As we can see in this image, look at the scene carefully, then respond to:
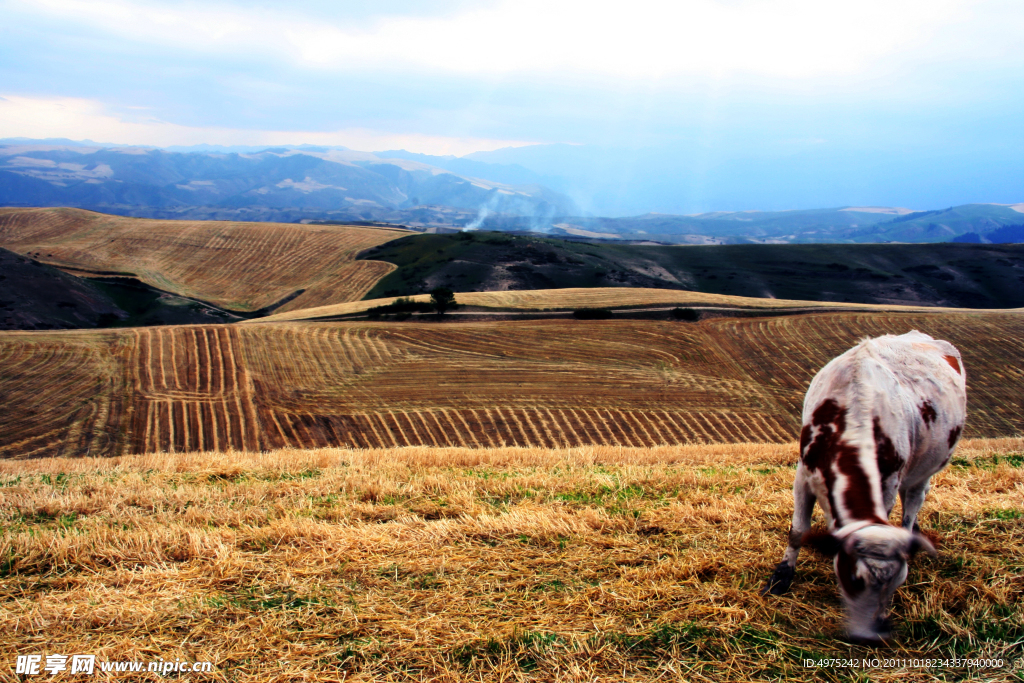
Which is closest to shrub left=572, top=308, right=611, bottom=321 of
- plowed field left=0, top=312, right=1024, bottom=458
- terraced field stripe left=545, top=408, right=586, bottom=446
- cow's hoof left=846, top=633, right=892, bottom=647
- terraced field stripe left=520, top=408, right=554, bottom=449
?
plowed field left=0, top=312, right=1024, bottom=458

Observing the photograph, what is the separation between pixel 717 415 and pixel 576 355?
12.7 m

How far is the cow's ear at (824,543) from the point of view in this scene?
4672mm

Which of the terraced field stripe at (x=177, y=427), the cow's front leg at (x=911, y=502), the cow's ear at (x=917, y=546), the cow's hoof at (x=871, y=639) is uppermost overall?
the cow's ear at (x=917, y=546)

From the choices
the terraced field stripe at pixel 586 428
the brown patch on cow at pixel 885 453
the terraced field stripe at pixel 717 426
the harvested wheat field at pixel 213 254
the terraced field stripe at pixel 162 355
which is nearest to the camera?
the brown patch on cow at pixel 885 453

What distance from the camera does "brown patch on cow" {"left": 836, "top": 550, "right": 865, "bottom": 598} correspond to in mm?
4560

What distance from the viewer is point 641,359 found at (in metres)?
44.0

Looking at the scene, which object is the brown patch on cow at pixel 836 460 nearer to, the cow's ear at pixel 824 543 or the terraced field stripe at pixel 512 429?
the cow's ear at pixel 824 543

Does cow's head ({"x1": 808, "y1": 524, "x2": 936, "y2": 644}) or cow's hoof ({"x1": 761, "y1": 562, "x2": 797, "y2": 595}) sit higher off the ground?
cow's head ({"x1": 808, "y1": 524, "x2": 936, "y2": 644})

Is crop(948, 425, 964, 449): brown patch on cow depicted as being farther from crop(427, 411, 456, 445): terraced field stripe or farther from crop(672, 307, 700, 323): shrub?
crop(672, 307, 700, 323): shrub

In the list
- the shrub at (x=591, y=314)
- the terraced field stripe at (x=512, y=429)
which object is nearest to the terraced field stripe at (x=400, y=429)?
the terraced field stripe at (x=512, y=429)

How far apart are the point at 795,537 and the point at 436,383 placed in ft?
108

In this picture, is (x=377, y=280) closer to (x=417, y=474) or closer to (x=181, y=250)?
(x=181, y=250)

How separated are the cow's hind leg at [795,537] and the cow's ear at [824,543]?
3.57 ft

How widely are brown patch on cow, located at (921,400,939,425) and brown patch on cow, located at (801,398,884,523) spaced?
1.06m
